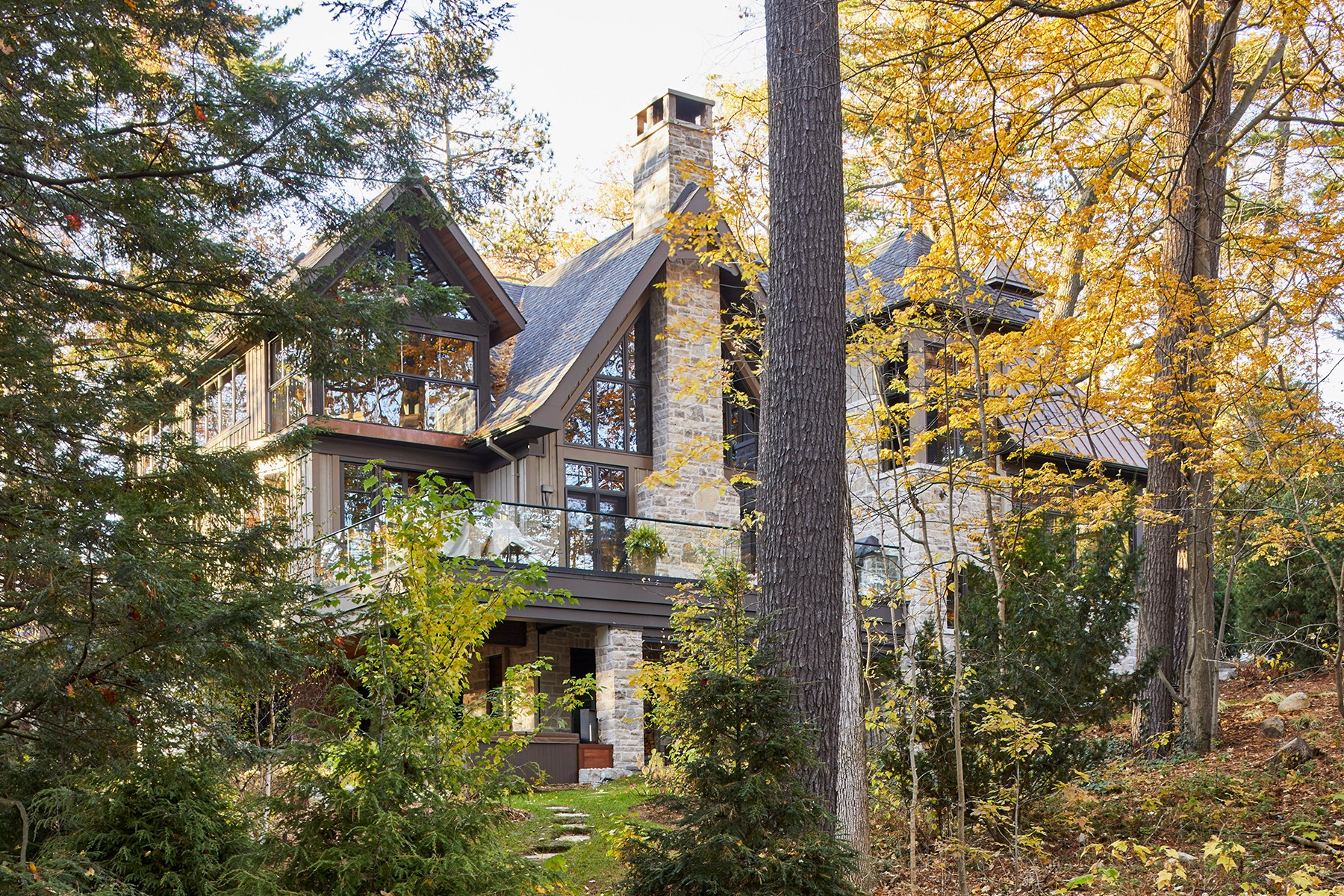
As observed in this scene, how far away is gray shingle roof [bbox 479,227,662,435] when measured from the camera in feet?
57.5

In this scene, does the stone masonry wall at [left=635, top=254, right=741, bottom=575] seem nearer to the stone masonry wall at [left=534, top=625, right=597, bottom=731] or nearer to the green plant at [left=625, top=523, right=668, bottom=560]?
the green plant at [left=625, top=523, right=668, bottom=560]

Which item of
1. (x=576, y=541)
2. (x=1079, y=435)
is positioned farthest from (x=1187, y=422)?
(x=1079, y=435)

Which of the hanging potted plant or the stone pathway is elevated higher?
the hanging potted plant

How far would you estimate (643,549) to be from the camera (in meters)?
16.7

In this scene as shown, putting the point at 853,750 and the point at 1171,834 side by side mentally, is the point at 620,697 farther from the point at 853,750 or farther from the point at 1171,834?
the point at 1171,834

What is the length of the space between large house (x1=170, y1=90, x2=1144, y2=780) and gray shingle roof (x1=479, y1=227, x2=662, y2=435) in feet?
0.17

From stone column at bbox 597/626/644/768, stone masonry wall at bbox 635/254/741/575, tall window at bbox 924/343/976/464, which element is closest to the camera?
tall window at bbox 924/343/976/464

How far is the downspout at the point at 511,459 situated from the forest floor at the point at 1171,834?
356 inches

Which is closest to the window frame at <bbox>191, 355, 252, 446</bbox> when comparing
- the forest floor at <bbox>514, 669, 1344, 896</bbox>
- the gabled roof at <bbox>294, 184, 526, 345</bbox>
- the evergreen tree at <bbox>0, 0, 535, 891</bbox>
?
the gabled roof at <bbox>294, 184, 526, 345</bbox>

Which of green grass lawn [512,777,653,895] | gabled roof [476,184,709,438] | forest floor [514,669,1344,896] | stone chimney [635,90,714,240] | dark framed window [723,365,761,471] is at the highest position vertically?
stone chimney [635,90,714,240]

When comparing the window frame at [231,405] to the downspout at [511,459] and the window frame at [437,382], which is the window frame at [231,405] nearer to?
the window frame at [437,382]

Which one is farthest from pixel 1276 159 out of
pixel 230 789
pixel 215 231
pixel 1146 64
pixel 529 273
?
pixel 529 273

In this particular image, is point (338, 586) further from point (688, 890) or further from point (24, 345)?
point (688, 890)

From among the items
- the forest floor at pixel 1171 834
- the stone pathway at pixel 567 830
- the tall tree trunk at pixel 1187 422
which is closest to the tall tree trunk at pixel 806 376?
the forest floor at pixel 1171 834
